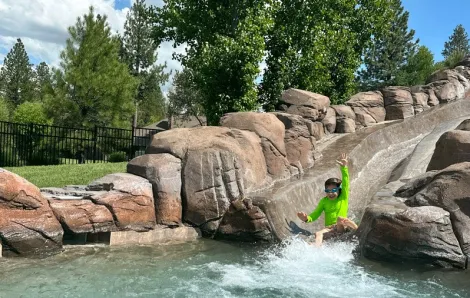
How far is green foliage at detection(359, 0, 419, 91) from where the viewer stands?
150 ft

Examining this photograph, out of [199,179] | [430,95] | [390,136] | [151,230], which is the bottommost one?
[151,230]

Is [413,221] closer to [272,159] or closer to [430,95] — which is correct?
[272,159]

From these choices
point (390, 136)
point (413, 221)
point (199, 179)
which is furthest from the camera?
point (390, 136)

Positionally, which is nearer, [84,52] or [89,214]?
[89,214]

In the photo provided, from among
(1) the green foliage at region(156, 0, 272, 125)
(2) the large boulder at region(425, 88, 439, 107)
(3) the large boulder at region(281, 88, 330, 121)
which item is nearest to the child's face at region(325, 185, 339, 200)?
(3) the large boulder at region(281, 88, 330, 121)

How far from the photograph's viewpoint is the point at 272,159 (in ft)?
32.3

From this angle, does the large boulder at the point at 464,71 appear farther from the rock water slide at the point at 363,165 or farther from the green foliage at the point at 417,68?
the green foliage at the point at 417,68

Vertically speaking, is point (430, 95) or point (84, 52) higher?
point (84, 52)

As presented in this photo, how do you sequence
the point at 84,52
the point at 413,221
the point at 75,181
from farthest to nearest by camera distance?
the point at 84,52, the point at 75,181, the point at 413,221

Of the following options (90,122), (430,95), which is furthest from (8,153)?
(430,95)

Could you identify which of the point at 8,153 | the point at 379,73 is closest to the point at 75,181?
the point at 8,153

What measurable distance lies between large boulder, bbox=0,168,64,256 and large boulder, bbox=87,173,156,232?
787 mm

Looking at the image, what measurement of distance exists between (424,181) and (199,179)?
12.6 feet

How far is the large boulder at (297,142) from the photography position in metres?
10.7
